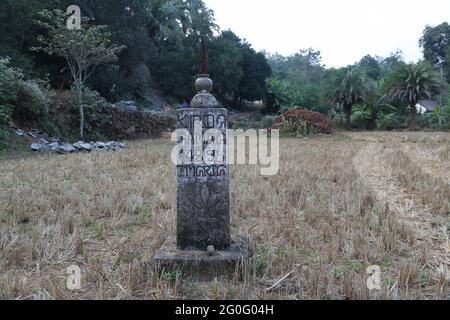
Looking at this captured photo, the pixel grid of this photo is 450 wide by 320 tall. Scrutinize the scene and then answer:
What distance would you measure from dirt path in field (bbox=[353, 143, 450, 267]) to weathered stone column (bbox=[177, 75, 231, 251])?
1.81 metres

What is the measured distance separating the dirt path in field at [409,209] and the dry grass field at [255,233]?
2cm

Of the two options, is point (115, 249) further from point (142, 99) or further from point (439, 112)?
point (439, 112)

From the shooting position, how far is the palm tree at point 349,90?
26281 millimetres

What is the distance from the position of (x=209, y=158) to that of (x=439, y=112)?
1058 inches

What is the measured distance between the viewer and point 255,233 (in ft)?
13.4

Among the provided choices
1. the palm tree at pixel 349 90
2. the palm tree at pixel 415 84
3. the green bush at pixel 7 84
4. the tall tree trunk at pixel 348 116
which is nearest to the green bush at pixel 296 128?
the palm tree at pixel 349 90

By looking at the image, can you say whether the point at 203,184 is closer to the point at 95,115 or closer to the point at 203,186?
the point at 203,186

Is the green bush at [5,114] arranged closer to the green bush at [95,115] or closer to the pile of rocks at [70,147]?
the pile of rocks at [70,147]

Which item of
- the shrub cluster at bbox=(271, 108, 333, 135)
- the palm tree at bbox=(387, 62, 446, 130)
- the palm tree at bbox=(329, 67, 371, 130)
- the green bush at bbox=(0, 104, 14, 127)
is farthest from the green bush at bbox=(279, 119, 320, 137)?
the green bush at bbox=(0, 104, 14, 127)

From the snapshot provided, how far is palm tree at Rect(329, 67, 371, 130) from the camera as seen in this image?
26281 millimetres

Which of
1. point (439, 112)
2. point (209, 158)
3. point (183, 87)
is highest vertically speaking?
point (183, 87)

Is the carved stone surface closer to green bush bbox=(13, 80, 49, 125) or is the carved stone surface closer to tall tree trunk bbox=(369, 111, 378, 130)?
green bush bbox=(13, 80, 49, 125)

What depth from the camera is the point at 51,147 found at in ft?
38.0
